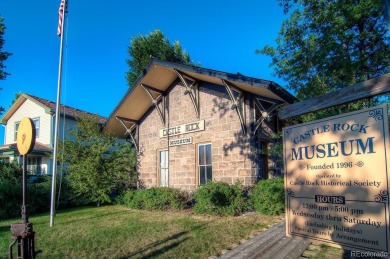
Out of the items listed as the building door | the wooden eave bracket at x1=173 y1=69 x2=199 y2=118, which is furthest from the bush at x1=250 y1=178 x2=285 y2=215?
the building door

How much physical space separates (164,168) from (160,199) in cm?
224

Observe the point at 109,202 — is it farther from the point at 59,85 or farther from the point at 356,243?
the point at 356,243

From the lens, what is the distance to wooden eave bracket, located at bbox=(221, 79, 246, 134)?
388 inches

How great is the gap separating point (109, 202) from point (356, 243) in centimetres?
1249

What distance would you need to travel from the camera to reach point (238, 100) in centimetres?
1004

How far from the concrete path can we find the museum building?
3942 mm

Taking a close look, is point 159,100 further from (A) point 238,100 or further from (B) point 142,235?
(B) point 142,235

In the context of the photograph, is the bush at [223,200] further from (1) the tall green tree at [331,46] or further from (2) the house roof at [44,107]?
(2) the house roof at [44,107]

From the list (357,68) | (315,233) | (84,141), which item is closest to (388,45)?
(357,68)

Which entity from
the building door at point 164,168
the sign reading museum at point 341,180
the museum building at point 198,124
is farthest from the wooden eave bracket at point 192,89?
the sign reading museum at point 341,180

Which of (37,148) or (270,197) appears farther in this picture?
(37,148)

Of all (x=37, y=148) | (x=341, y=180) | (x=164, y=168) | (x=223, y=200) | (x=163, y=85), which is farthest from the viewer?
(x=37, y=148)

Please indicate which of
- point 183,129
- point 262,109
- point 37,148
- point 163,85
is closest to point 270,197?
point 262,109

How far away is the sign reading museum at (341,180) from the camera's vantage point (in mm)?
2746
